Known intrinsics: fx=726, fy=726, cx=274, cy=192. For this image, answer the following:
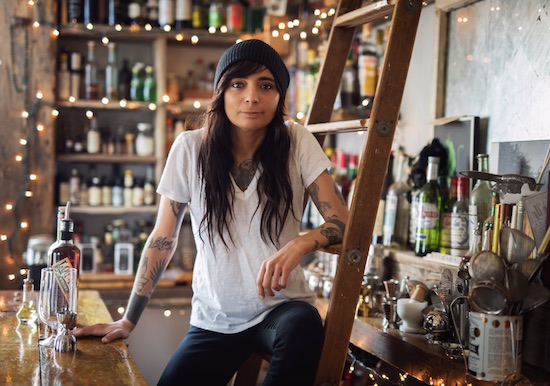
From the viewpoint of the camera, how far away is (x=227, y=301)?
1.86 m

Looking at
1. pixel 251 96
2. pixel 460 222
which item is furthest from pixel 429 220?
pixel 251 96

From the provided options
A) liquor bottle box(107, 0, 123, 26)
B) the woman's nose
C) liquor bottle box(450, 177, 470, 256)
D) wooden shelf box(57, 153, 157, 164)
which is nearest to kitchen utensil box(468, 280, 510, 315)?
liquor bottle box(450, 177, 470, 256)

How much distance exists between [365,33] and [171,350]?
1930 millimetres

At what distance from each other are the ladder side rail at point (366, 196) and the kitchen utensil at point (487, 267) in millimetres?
269

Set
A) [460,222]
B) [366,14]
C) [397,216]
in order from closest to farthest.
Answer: [366,14], [460,222], [397,216]

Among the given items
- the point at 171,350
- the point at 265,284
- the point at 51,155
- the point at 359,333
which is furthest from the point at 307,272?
the point at 51,155

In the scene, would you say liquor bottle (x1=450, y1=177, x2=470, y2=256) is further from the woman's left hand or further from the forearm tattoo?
the woman's left hand

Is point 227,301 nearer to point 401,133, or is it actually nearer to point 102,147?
point 401,133

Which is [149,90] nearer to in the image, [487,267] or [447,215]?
[447,215]

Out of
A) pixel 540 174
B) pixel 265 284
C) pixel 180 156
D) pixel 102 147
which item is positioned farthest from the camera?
pixel 102 147

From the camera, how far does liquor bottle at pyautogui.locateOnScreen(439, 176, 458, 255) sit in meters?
2.20

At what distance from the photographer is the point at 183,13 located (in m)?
3.81

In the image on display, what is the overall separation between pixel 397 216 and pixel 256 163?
0.73 meters

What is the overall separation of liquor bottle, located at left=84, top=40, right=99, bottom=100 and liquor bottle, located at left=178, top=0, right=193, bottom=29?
0.46 meters
